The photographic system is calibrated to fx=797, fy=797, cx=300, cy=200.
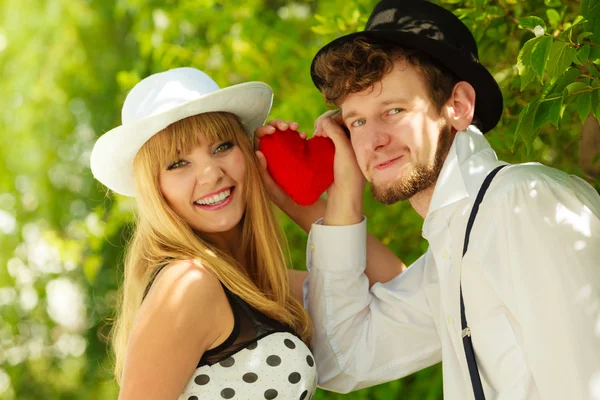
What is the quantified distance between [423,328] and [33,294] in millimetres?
5267

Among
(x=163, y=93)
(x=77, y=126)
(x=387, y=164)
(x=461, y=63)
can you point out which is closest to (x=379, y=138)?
(x=387, y=164)

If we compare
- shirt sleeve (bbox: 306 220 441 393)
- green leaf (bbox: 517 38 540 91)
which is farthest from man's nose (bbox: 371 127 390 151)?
green leaf (bbox: 517 38 540 91)

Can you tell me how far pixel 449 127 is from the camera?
3021 millimetres

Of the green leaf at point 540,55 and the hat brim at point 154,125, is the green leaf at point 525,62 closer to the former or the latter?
the green leaf at point 540,55

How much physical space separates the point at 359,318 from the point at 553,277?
1097 millimetres

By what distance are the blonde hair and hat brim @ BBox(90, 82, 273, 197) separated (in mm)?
51

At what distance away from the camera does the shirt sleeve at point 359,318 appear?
317cm

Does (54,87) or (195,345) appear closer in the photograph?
(195,345)

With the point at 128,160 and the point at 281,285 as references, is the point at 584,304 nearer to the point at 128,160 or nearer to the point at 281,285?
the point at 281,285

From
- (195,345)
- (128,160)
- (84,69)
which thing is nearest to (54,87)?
(84,69)

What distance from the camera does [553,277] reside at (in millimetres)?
2271

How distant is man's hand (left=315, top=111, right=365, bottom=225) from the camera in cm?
321

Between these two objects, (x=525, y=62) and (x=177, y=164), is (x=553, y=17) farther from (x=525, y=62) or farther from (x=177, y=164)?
(x=177, y=164)

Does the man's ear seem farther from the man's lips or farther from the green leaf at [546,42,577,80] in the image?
the green leaf at [546,42,577,80]
